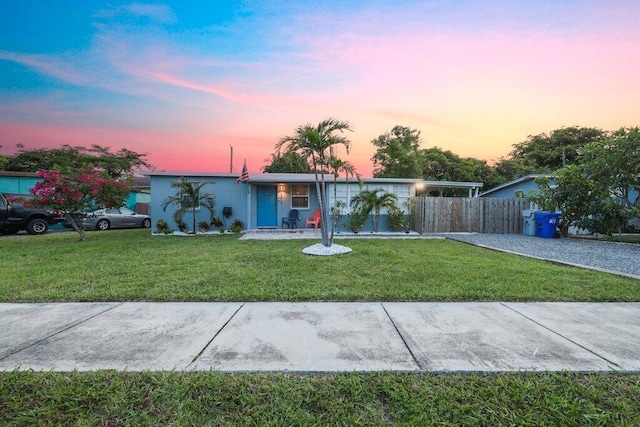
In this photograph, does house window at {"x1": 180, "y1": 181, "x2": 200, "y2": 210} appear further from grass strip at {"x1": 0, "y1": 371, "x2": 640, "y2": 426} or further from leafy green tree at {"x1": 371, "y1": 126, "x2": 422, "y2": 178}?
leafy green tree at {"x1": 371, "y1": 126, "x2": 422, "y2": 178}

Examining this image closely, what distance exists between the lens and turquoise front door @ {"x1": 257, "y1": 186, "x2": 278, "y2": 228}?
13836 mm

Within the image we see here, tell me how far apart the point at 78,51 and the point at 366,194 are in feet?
38.1

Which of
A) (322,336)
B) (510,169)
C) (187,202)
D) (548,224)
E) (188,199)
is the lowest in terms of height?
Result: (322,336)

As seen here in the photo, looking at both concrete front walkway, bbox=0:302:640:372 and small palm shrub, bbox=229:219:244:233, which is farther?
small palm shrub, bbox=229:219:244:233

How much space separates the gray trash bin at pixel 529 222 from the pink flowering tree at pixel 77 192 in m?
16.3

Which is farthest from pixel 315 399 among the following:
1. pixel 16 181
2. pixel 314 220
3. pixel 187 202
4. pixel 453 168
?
pixel 453 168

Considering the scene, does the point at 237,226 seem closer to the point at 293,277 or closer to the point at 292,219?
the point at 292,219

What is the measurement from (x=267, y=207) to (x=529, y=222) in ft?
38.1

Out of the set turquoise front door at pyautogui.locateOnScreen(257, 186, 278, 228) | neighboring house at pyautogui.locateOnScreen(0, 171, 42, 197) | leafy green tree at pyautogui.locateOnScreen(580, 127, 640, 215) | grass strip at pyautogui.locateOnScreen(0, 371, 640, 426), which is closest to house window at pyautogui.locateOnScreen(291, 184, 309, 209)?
turquoise front door at pyautogui.locateOnScreen(257, 186, 278, 228)

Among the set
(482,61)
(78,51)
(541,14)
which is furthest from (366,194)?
(78,51)

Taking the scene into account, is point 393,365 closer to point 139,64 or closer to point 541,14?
point 541,14

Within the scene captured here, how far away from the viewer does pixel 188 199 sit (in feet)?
38.6

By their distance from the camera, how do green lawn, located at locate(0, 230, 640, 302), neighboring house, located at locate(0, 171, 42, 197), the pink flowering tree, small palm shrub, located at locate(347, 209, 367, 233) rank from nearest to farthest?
1. green lawn, located at locate(0, 230, 640, 302)
2. the pink flowering tree
3. small palm shrub, located at locate(347, 209, 367, 233)
4. neighboring house, located at locate(0, 171, 42, 197)

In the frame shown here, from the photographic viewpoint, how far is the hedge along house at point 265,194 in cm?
1239
